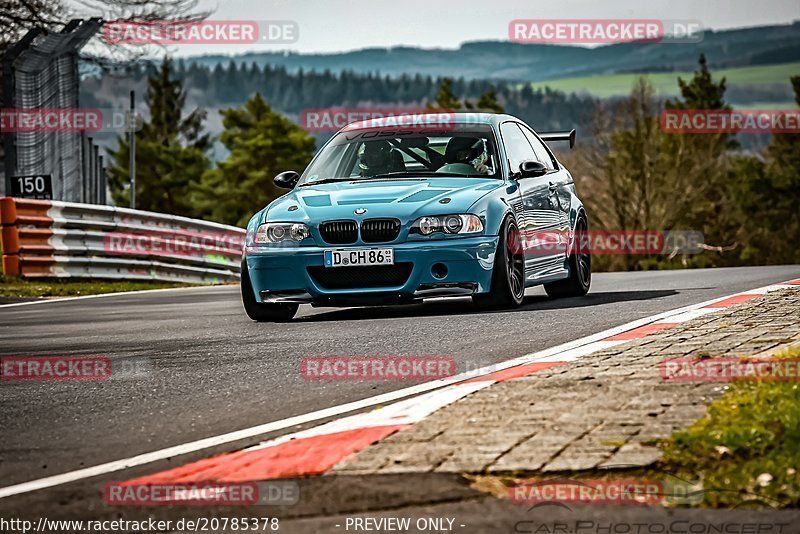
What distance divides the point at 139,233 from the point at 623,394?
16.9 metres

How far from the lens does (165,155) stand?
124 m

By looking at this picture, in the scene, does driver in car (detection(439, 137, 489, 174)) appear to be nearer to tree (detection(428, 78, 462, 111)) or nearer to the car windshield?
the car windshield

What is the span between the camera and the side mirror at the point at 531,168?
11898mm

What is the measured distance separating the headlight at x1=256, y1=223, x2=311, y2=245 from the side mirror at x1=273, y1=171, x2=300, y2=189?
3.91 feet

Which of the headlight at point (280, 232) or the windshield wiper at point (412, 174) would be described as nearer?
the headlight at point (280, 232)

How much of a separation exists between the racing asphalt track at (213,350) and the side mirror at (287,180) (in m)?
1.17

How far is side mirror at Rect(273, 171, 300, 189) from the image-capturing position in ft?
40.2

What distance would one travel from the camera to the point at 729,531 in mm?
3977

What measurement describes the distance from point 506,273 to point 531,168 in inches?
47.6
